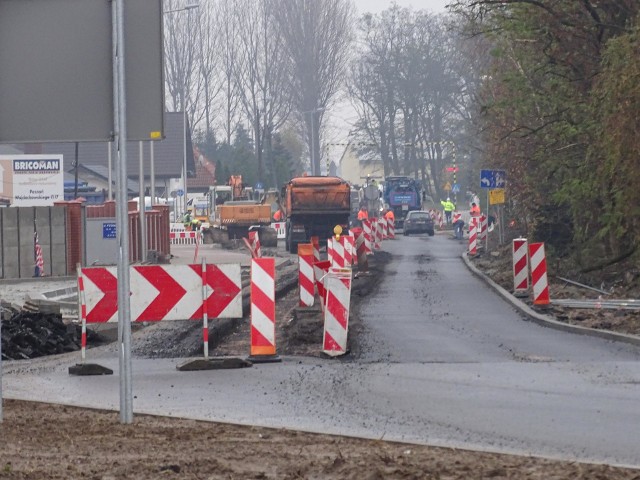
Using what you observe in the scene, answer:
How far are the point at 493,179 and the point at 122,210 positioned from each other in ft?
103

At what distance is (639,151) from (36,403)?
1318 cm

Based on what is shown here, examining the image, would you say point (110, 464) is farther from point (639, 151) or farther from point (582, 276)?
point (582, 276)

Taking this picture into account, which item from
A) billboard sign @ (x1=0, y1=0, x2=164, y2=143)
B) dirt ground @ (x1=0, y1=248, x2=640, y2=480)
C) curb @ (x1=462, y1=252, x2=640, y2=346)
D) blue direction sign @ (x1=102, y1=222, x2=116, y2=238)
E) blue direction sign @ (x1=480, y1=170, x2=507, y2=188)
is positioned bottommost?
curb @ (x1=462, y1=252, x2=640, y2=346)

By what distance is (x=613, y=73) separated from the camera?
75.0ft

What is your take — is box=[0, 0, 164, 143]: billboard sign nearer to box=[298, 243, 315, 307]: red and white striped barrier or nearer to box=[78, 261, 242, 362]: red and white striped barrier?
box=[78, 261, 242, 362]: red and white striped barrier

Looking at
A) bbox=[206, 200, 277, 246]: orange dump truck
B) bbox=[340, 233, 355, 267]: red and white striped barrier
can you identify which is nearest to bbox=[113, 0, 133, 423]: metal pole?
bbox=[340, 233, 355, 267]: red and white striped barrier

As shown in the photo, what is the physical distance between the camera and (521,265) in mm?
25703

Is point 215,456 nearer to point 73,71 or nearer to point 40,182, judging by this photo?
point 73,71

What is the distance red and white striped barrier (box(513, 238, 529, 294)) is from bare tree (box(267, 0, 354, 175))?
82.3 metres

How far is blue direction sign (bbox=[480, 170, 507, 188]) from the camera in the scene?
39.9 metres

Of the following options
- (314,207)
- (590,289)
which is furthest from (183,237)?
(590,289)

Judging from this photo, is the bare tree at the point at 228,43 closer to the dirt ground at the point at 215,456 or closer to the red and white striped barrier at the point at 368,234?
the red and white striped barrier at the point at 368,234

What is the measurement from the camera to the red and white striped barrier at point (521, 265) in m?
25.5

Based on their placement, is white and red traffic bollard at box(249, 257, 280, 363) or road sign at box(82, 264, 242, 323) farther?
white and red traffic bollard at box(249, 257, 280, 363)
